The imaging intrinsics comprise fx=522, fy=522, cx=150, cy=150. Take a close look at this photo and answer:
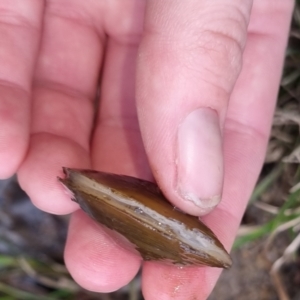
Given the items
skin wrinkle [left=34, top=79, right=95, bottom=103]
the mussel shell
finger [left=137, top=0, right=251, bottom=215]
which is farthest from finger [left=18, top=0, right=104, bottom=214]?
finger [left=137, top=0, right=251, bottom=215]

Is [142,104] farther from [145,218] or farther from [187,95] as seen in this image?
[145,218]

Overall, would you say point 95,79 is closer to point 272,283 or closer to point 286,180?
point 286,180

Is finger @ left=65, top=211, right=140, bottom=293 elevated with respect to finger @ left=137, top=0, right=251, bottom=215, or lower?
lower

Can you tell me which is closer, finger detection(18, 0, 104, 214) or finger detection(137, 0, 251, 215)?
finger detection(137, 0, 251, 215)

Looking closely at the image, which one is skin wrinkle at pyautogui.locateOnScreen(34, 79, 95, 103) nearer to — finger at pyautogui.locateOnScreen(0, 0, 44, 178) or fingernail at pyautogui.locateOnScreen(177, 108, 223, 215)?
finger at pyautogui.locateOnScreen(0, 0, 44, 178)

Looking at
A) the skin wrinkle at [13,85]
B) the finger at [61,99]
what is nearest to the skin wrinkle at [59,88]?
the finger at [61,99]

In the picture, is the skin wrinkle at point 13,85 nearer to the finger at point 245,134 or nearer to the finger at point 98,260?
the finger at point 98,260
